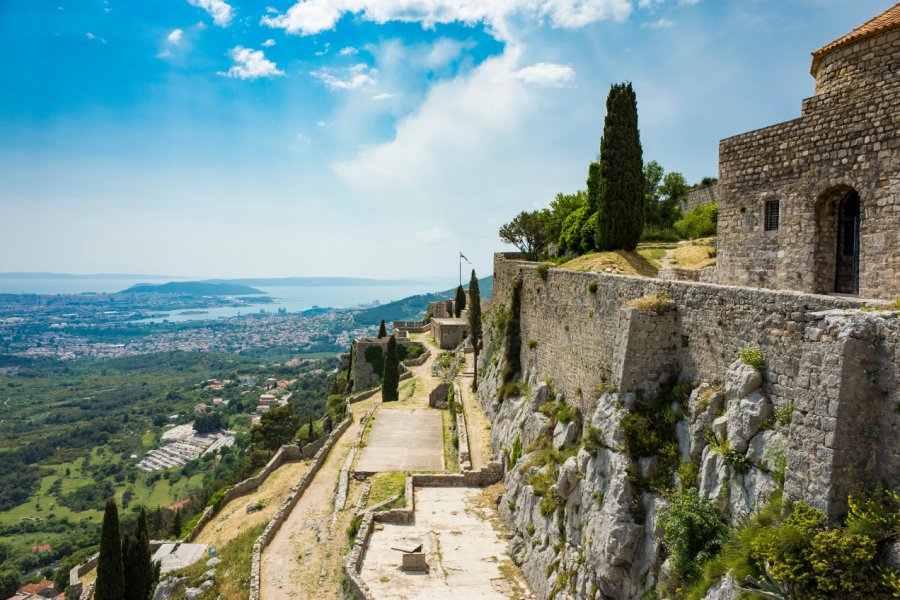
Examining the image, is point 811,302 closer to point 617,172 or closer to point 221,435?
point 617,172

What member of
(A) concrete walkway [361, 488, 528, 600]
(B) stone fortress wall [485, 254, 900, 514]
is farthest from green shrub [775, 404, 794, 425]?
(A) concrete walkway [361, 488, 528, 600]

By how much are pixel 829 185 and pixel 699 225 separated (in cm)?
1776

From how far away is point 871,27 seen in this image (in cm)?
1074

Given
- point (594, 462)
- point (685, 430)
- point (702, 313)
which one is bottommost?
point (594, 462)

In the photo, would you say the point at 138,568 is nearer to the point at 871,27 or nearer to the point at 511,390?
the point at 511,390

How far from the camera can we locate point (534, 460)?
1798 centimetres

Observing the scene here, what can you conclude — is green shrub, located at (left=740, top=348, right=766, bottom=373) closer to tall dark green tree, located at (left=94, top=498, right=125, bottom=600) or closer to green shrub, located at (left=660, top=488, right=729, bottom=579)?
green shrub, located at (left=660, top=488, right=729, bottom=579)

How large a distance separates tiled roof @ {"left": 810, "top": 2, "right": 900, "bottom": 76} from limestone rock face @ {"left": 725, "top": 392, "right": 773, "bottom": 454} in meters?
7.33

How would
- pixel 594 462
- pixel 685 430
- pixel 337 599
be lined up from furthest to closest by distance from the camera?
pixel 337 599 → pixel 594 462 → pixel 685 430

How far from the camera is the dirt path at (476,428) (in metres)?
25.0

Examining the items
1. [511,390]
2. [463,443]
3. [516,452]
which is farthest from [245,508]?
[516,452]

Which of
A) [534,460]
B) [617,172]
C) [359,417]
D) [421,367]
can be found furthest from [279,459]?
[617,172]

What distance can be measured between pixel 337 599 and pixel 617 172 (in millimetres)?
20231

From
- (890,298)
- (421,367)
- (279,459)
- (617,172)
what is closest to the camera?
(890,298)
